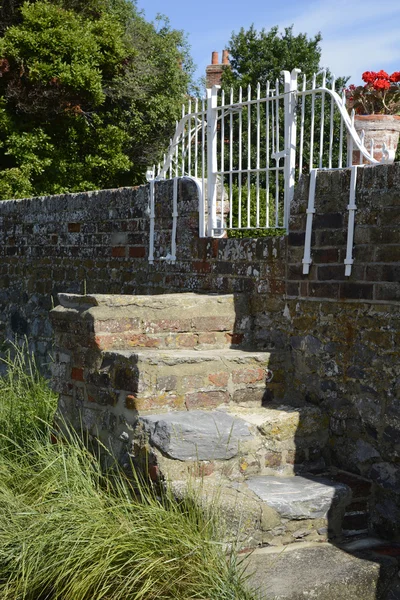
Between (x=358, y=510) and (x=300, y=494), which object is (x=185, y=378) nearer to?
(x=300, y=494)

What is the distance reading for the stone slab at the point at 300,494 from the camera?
4.28m

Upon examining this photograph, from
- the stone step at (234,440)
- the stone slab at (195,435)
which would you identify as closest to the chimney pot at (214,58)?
the stone step at (234,440)

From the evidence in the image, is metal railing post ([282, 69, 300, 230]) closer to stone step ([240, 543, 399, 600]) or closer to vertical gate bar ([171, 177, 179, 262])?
vertical gate bar ([171, 177, 179, 262])

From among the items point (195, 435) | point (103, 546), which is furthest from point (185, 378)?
point (103, 546)

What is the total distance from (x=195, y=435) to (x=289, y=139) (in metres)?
1.94

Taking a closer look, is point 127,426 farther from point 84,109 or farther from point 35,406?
point 84,109

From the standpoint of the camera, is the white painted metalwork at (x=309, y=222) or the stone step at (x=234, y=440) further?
the white painted metalwork at (x=309, y=222)

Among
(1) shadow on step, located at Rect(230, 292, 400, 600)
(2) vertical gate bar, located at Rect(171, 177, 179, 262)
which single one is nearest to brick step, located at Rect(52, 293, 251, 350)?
(1) shadow on step, located at Rect(230, 292, 400, 600)

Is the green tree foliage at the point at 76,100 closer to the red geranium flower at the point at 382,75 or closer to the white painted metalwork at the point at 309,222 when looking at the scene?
the red geranium flower at the point at 382,75

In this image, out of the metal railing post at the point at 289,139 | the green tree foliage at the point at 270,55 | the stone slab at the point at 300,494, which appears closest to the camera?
the stone slab at the point at 300,494

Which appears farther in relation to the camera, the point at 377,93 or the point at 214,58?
the point at 214,58

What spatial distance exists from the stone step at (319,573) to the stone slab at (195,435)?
1.85 ft

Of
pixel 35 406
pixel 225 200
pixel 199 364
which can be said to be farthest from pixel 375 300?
pixel 35 406

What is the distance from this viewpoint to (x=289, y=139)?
527 cm
